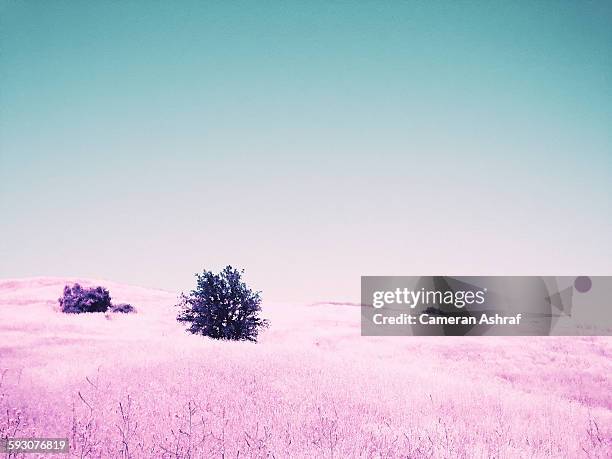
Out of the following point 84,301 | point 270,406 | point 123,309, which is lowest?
point 123,309

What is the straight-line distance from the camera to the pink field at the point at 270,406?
6.04 meters

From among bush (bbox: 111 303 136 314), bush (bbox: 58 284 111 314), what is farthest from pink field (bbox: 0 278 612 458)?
bush (bbox: 111 303 136 314)

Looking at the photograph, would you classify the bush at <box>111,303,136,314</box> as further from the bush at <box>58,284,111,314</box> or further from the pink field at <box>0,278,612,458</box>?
the pink field at <box>0,278,612,458</box>

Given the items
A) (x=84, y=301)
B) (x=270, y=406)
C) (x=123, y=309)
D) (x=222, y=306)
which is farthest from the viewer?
(x=123, y=309)

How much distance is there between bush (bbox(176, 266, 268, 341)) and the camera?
21344 mm

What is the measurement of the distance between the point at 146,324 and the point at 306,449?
27.2 meters

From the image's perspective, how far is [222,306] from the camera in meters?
21.4

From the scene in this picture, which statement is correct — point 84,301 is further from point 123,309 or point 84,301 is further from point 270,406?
point 270,406

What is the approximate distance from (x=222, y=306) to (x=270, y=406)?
1401cm

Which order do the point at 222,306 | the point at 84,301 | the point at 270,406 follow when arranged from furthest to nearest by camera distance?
the point at 84,301
the point at 222,306
the point at 270,406

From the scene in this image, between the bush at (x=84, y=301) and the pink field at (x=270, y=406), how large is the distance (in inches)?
726

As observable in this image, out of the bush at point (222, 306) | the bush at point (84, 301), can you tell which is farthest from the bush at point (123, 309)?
the bush at point (222, 306)

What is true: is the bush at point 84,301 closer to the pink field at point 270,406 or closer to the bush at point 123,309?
the bush at point 123,309

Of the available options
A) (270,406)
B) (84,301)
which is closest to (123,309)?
(84,301)
